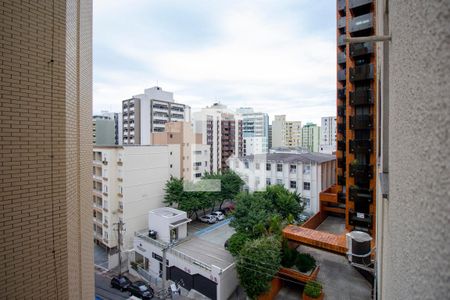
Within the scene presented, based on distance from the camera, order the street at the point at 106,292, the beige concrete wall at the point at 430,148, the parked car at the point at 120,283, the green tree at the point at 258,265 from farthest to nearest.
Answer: the parked car at the point at 120,283 < the street at the point at 106,292 < the green tree at the point at 258,265 < the beige concrete wall at the point at 430,148

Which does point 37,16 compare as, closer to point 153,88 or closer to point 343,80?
point 343,80

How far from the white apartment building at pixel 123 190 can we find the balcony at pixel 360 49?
576 inches

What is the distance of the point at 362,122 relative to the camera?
12484mm

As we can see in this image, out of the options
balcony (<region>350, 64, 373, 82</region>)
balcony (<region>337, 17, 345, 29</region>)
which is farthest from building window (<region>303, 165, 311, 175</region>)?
balcony (<region>337, 17, 345, 29</region>)

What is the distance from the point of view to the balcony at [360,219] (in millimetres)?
12672

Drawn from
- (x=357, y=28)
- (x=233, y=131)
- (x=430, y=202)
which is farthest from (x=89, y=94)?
(x=233, y=131)

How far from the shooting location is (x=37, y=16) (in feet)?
9.32

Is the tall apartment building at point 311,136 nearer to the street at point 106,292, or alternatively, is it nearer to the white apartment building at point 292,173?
the white apartment building at point 292,173

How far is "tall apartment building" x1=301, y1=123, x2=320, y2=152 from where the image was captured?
64.6 metres

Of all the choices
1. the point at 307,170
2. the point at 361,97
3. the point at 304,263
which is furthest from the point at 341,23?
the point at 304,263

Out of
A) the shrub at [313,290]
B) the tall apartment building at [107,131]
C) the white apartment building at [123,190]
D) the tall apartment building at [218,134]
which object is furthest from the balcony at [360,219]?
the tall apartment building at [107,131]

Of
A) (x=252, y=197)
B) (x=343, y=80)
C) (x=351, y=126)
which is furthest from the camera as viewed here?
(x=343, y=80)

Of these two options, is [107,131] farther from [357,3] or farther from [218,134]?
[357,3]

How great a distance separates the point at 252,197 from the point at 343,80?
9.31 meters
